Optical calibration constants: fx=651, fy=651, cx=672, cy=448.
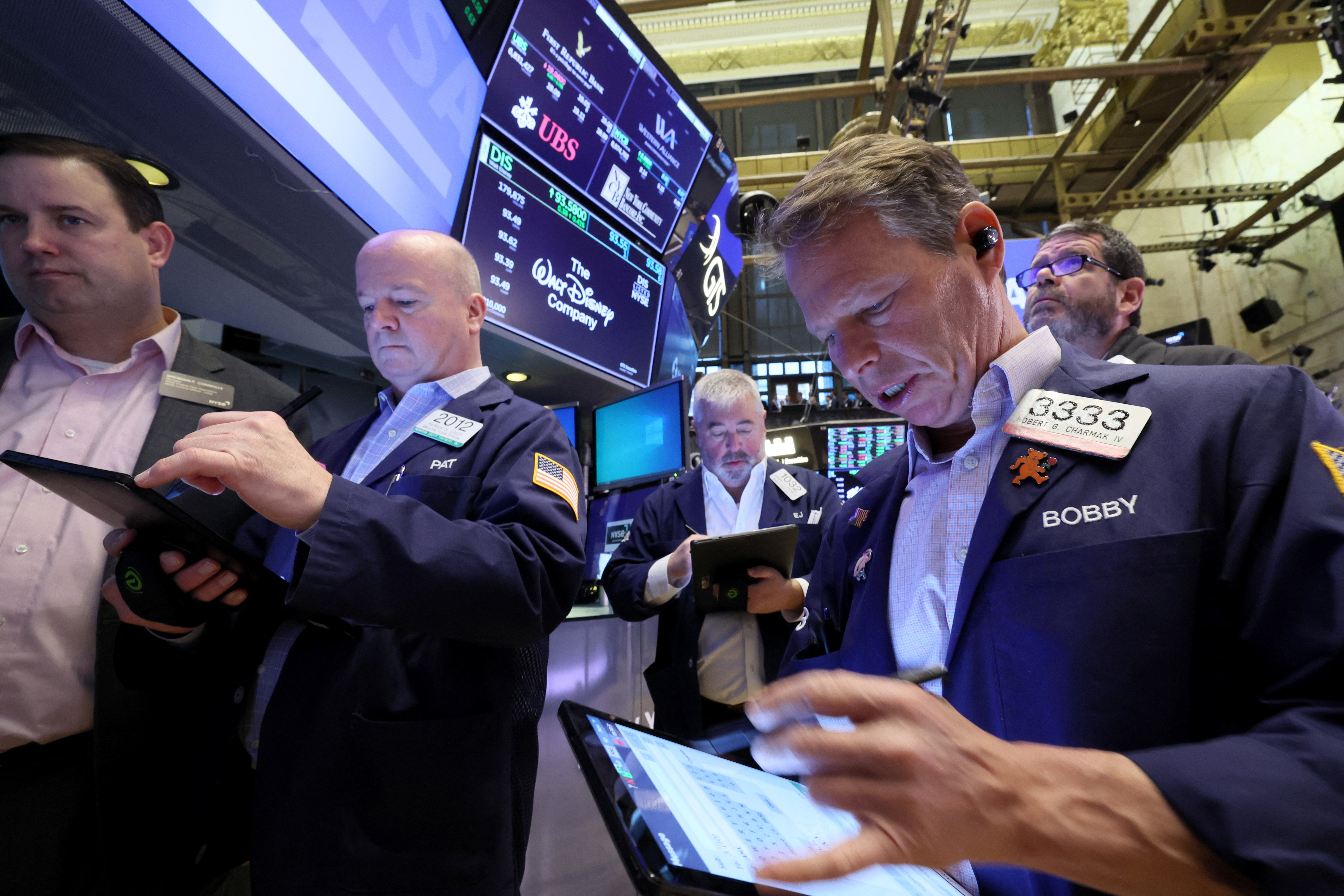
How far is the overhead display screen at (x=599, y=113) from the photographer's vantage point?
3227 mm

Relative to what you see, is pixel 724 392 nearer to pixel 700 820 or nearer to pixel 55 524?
pixel 55 524

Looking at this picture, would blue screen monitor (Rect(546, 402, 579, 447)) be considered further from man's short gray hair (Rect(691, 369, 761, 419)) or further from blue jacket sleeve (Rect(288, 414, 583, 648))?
blue jacket sleeve (Rect(288, 414, 583, 648))

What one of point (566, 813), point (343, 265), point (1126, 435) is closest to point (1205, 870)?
point (1126, 435)

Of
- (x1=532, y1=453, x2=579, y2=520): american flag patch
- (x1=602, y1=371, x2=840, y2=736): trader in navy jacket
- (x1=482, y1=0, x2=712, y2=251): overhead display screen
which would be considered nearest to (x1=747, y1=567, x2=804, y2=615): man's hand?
(x1=602, y1=371, x2=840, y2=736): trader in navy jacket

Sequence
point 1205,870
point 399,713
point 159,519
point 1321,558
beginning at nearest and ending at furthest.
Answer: point 1205,870 < point 1321,558 < point 159,519 < point 399,713

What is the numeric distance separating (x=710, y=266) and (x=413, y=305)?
451cm

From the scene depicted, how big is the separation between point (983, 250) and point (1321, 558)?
2.03 ft

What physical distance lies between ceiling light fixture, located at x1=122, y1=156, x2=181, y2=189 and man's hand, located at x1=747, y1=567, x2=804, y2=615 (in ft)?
6.56

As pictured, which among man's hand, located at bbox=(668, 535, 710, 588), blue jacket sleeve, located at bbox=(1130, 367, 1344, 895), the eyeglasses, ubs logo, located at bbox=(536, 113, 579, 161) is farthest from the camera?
ubs logo, located at bbox=(536, 113, 579, 161)

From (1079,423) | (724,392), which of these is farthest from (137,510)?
(724,392)

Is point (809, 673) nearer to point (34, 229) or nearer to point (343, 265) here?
point (34, 229)

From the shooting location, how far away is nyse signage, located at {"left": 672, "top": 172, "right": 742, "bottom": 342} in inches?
203

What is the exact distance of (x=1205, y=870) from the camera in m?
0.48

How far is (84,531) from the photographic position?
4.16 feet
